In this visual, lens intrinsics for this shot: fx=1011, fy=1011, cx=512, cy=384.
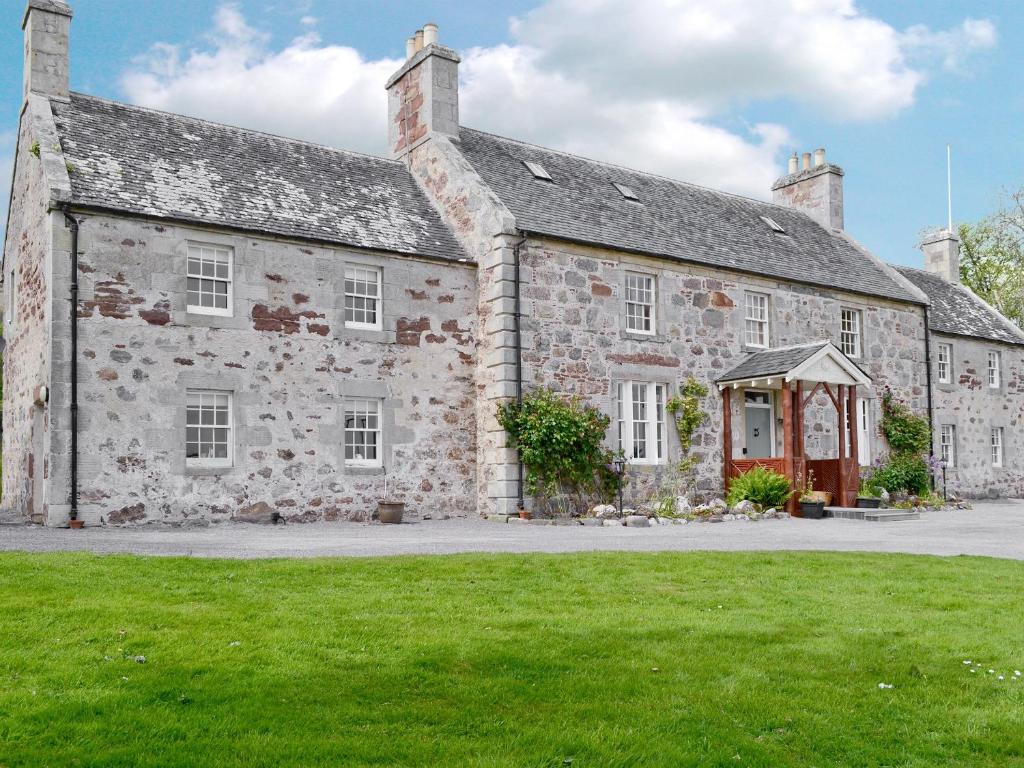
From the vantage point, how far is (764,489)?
21312 mm

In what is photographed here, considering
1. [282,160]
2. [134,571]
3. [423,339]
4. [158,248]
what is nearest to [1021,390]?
[423,339]

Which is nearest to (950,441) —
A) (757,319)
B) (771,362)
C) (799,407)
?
(757,319)

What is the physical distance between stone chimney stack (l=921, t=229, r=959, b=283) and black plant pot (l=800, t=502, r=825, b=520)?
1767 centimetres

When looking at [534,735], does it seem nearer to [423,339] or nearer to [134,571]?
[134,571]

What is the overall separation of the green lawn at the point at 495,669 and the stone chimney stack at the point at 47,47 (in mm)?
12409

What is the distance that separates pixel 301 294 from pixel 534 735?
46.9 feet

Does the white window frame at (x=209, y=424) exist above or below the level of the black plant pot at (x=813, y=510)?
above

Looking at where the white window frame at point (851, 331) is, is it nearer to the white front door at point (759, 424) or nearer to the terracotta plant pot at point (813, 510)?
the white front door at point (759, 424)

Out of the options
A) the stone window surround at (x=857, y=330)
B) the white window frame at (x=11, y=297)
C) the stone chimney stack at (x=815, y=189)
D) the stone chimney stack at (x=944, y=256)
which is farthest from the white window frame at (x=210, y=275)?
the stone chimney stack at (x=944, y=256)

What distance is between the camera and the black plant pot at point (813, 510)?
2114 cm

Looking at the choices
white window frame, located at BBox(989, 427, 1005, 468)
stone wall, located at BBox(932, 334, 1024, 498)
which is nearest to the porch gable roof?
stone wall, located at BBox(932, 334, 1024, 498)

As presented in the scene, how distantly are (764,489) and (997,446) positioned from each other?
14767 millimetres

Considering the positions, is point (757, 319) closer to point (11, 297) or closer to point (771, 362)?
point (771, 362)

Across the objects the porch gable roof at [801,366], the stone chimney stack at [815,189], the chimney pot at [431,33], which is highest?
the chimney pot at [431,33]
